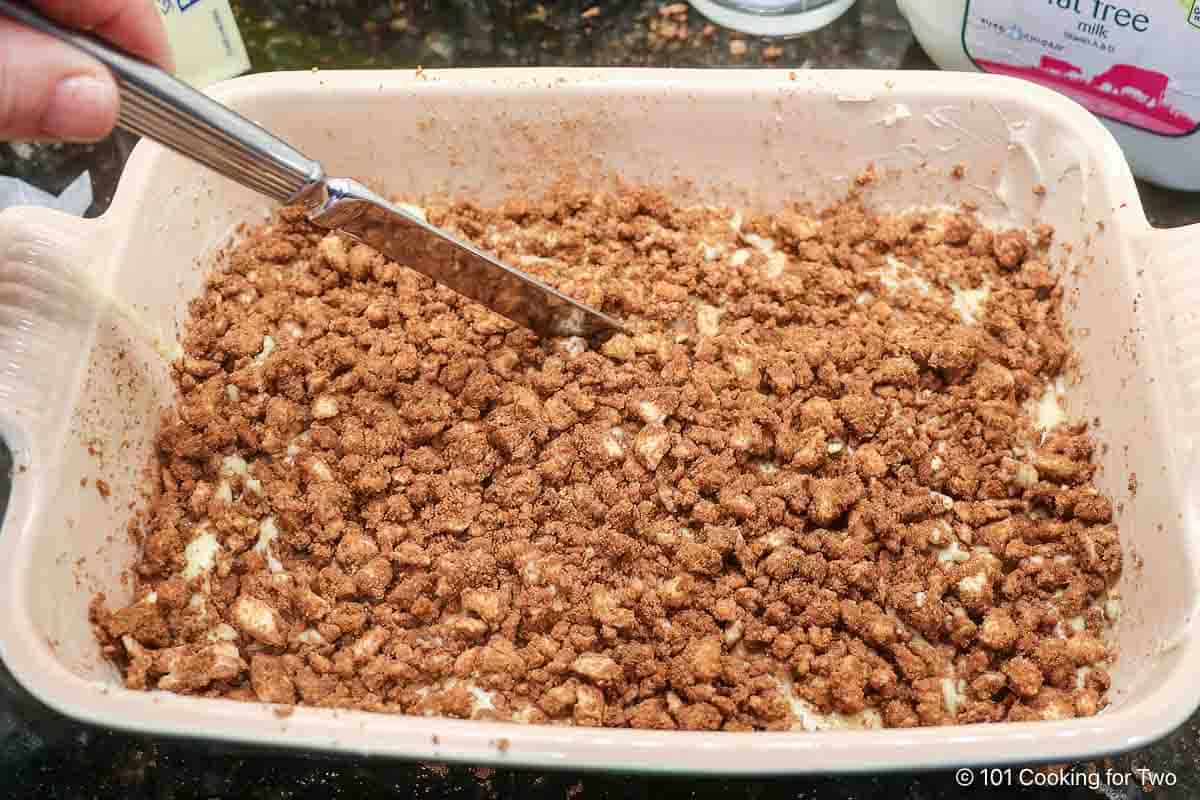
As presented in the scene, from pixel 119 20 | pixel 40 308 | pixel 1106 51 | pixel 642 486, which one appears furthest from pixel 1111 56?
pixel 40 308

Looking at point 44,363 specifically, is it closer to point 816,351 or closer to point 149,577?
point 149,577

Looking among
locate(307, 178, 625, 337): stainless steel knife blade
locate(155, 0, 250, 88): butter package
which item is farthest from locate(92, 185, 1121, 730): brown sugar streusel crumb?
locate(155, 0, 250, 88): butter package

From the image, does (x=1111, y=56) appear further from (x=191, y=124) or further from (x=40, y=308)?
(x=40, y=308)

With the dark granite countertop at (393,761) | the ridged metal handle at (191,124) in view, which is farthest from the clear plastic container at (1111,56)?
the ridged metal handle at (191,124)

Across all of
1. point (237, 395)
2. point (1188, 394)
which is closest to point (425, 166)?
point (237, 395)

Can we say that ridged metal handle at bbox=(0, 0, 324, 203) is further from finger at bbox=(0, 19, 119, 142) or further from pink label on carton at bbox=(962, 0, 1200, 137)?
pink label on carton at bbox=(962, 0, 1200, 137)

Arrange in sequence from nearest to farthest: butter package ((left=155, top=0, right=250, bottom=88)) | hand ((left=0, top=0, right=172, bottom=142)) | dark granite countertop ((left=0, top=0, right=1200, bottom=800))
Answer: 1. hand ((left=0, top=0, right=172, bottom=142))
2. dark granite countertop ((left=0, top=0, right=1200, bottom=800))
3. butter package ((left=155, top=0, right=250, bottom=88))
